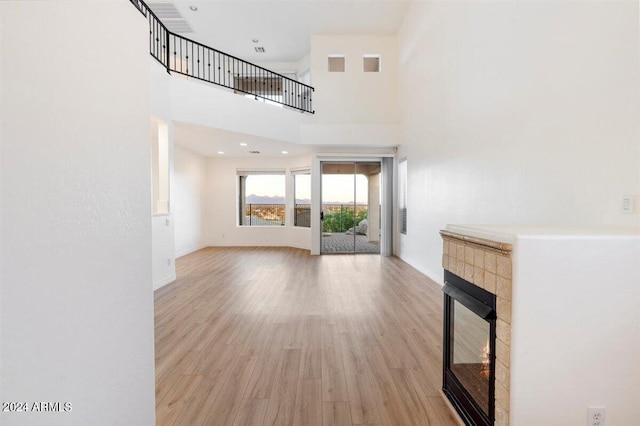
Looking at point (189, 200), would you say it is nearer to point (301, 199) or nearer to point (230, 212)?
point (230, 212)

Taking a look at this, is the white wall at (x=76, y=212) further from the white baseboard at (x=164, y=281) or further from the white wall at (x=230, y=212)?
the white wall at (x=230, y=212)

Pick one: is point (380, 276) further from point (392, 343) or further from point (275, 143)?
point (275, 143)

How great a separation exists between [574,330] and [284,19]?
758cm

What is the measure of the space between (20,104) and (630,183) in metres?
2.75

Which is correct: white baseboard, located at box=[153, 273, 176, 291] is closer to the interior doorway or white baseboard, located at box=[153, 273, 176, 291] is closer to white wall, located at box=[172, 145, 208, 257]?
white wall, located at box=[172, 145, 208, 257]

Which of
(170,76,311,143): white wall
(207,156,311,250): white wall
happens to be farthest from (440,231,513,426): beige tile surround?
(207,156,311,250): white wall

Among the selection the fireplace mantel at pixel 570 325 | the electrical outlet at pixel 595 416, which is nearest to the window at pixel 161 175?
the fireplace mantel at pixel 570 325

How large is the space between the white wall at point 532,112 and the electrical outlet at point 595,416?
1.08 m

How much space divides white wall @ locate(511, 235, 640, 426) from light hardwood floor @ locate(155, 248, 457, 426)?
2.31ft

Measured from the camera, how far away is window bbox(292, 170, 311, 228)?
8.50 meters

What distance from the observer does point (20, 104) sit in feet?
2.43

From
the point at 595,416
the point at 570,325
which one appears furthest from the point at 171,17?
the point at 595,416

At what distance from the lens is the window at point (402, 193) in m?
6.50

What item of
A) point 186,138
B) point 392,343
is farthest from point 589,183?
point 186,138
